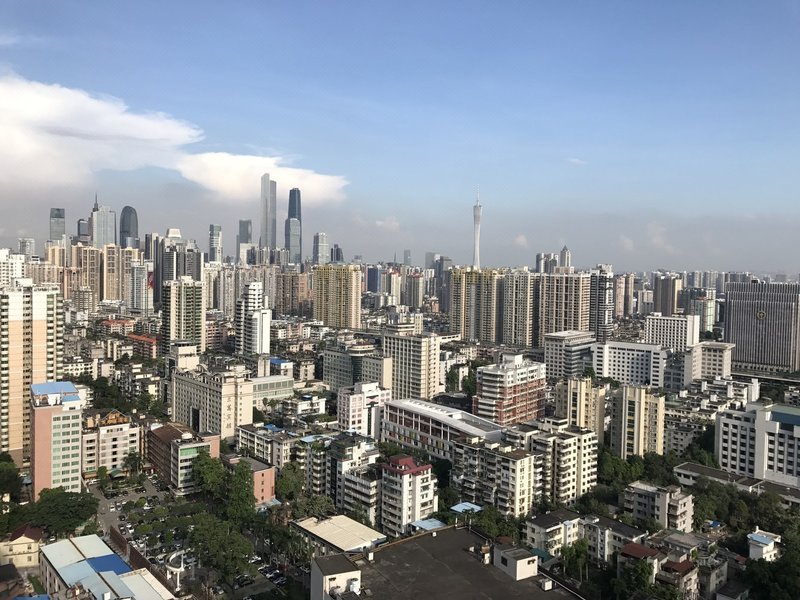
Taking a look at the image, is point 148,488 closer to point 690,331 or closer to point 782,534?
point 782,534

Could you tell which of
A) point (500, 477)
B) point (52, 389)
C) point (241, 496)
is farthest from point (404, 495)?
point (52, 389)

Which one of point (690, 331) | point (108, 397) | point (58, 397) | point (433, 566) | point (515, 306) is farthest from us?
point (515, 306)

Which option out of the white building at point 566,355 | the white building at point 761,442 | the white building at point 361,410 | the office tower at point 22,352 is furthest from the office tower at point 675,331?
the office tower at point 22,352

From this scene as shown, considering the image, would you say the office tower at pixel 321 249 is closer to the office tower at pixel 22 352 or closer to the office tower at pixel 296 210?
the office tower at pixel 296 210

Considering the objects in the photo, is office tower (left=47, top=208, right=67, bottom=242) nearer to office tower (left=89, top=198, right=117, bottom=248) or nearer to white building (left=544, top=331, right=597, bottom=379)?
office tower (left=89, top=198, right=117, bottom=248)

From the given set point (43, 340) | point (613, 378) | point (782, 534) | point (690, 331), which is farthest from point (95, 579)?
point (690, 331)
